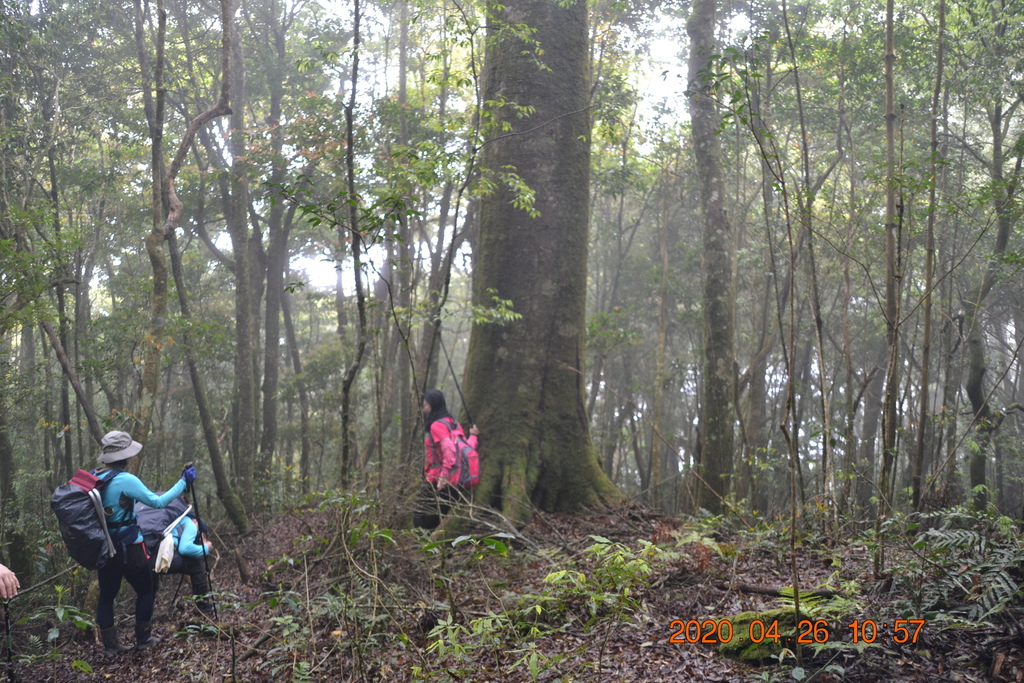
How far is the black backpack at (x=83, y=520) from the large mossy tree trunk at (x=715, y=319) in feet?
18.4

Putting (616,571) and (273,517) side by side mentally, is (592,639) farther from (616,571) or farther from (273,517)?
(273,517)

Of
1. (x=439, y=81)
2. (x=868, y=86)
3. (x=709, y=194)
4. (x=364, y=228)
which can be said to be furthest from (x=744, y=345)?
(x=364, y=228)

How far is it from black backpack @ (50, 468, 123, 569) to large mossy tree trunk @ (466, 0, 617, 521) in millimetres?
3042

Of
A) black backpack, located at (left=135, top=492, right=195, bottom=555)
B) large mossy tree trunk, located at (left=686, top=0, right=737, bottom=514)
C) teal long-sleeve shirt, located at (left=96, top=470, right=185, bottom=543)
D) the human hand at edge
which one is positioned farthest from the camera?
large mossy tree trunk, located at (left=686, top=0, right=737, bottom=514)

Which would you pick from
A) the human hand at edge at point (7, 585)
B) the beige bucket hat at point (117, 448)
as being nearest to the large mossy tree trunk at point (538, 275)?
the beige bucket hat at point (117, 448)

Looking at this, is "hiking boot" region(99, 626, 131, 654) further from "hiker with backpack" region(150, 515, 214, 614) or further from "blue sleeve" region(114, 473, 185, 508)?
"blue sleeve" region(114, 473, 185, 508)

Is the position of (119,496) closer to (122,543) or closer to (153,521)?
(122,543)

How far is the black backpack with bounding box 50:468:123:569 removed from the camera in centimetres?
494

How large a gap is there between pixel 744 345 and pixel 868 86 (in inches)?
391

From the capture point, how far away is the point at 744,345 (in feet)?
70.6

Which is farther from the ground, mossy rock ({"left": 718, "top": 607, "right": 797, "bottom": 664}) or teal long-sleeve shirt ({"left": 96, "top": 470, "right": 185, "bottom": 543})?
teal long-sleeve shirt ({"left": 96, "top": 470, "right": 185, "bottom": 543})

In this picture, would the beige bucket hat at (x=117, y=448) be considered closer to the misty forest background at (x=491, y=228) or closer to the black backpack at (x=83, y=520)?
the black backpack at (x=83, y=520)

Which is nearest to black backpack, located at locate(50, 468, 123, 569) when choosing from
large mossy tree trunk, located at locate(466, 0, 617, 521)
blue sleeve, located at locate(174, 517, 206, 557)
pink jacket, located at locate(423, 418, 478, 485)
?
blue sleeve, located at locate(174, 517, 206, 557)

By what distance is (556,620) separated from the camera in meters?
4.21
